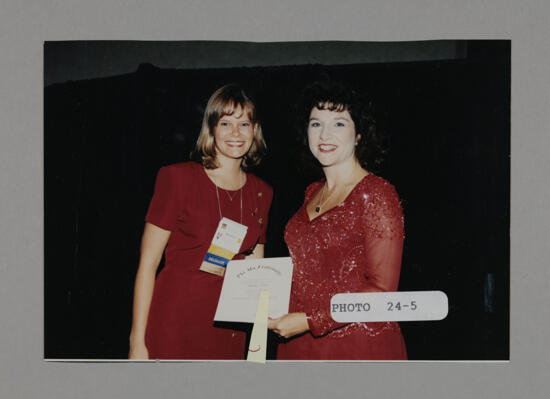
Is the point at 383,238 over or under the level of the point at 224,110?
under

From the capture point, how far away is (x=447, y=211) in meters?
1.63

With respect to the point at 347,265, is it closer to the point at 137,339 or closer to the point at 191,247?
the point at 191,247

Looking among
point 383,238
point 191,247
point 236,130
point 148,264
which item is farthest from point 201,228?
point 383,238

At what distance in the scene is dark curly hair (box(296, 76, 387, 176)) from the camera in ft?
5.28

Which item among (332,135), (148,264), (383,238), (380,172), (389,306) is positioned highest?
(332,135)

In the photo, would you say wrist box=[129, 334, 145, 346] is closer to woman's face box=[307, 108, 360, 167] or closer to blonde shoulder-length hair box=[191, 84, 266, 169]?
blonde shoulder-length hair box=[191, 84, 266, 169]

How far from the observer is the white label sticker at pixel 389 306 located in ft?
5.19

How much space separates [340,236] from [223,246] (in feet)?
1.32

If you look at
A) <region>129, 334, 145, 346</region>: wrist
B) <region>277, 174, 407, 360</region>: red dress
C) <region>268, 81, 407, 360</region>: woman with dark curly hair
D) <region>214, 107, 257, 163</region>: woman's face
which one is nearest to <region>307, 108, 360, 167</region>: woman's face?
<region>268, 81, 407, 360</region>: woman with dark curly hair

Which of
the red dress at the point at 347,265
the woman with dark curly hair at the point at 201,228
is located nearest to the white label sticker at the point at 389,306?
the red dress at the point at 347,265

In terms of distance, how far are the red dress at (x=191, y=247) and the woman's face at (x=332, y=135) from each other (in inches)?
9.4

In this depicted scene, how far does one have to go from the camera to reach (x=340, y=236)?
5.09 ft

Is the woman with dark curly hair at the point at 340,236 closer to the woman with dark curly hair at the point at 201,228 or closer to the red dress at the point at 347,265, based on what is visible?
the red dress at the point at 347,265

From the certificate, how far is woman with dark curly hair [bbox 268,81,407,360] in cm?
5
